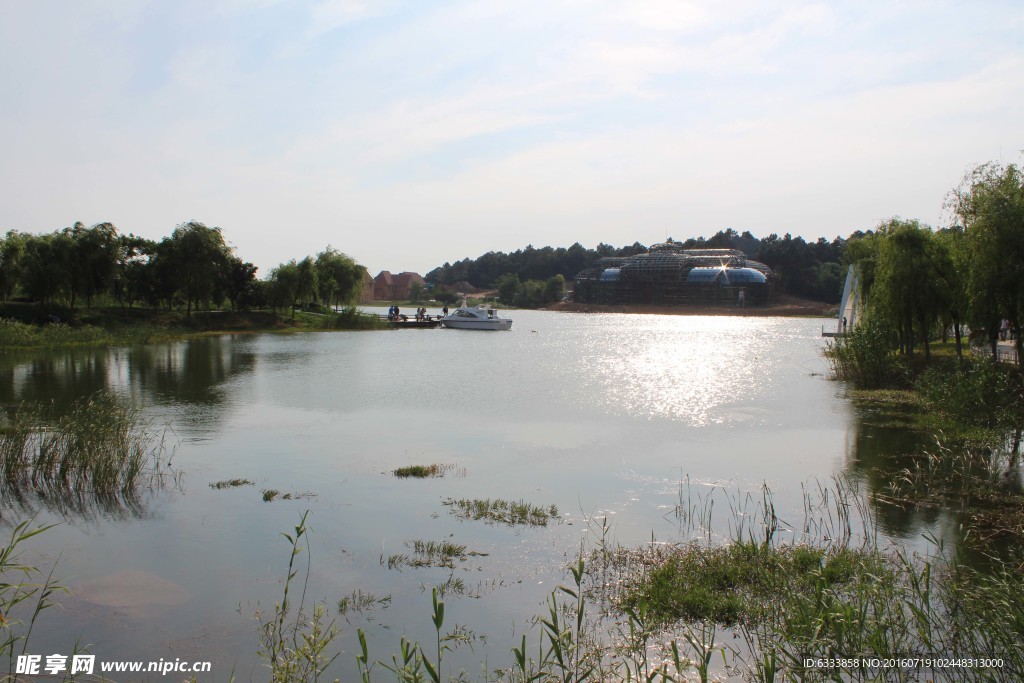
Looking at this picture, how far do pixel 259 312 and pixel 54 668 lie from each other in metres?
61.5

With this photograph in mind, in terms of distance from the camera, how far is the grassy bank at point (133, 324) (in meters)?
40.6

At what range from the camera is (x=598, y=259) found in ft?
559

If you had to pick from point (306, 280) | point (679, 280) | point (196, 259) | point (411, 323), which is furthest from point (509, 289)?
point (196, 259)

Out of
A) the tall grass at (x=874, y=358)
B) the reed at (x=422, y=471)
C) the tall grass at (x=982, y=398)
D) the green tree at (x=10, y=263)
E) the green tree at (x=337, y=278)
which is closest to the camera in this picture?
the reed at (x=422, y=471)

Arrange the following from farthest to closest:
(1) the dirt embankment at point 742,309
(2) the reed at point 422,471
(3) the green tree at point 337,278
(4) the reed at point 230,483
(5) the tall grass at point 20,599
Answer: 1. (1) the dirt embankment at point 742,309
2. (3) the green tree at point 337,278
3. (2) the reed at point 422,471
4. (4) the reed at point 230,483
5. (5) the tall grass at point 20,599

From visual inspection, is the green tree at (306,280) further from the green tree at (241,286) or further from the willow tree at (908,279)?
the willow tree at (908,279)

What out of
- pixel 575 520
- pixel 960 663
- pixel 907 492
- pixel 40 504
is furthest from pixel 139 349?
pixel 960 663

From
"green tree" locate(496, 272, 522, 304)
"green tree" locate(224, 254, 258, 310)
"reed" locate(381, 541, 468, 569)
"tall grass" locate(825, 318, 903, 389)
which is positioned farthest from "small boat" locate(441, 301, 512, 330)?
"green tree" locate(496, 272, 522, 304)

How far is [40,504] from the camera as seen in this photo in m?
12.2

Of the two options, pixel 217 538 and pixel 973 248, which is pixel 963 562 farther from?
pixel 973 248

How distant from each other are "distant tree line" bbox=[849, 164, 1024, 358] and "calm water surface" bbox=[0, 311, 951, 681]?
402 cm

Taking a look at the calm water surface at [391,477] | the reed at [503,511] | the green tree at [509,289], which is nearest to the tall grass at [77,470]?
the calm water surface at [391,477]

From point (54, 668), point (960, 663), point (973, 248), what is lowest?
point (54, 668)

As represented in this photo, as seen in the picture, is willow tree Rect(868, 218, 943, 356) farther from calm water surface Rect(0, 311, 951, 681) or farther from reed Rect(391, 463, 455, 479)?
reed Rect(391, 463, 455, 479)
